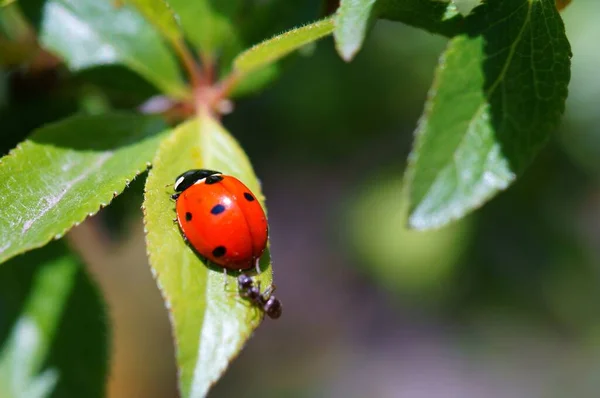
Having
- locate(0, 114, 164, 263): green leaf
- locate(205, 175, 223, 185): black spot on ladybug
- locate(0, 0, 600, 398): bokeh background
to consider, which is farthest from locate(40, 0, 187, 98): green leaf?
locate(205, 175, 223, 185): black spot on ladybug

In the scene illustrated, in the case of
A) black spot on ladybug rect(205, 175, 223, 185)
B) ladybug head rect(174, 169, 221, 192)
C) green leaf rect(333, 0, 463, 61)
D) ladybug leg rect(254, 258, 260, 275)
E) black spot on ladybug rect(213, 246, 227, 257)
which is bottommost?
ladybug leg rect(254, 258, 260, 275)

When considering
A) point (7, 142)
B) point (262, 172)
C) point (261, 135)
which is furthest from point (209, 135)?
point (262, 172)

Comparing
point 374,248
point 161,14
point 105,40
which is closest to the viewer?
point 161,14

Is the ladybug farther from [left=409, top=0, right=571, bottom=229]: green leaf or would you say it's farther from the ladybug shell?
[left=409, top=0, right=571, bottom=229]: green leaf

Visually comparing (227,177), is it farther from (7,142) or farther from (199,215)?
(7,142)

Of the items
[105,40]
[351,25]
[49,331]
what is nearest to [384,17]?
Result: [351,25]

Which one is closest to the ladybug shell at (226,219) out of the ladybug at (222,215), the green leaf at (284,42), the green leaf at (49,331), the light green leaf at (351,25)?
the ladybug at (222,215)

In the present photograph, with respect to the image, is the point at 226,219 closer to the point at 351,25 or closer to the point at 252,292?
the point at 252,292
